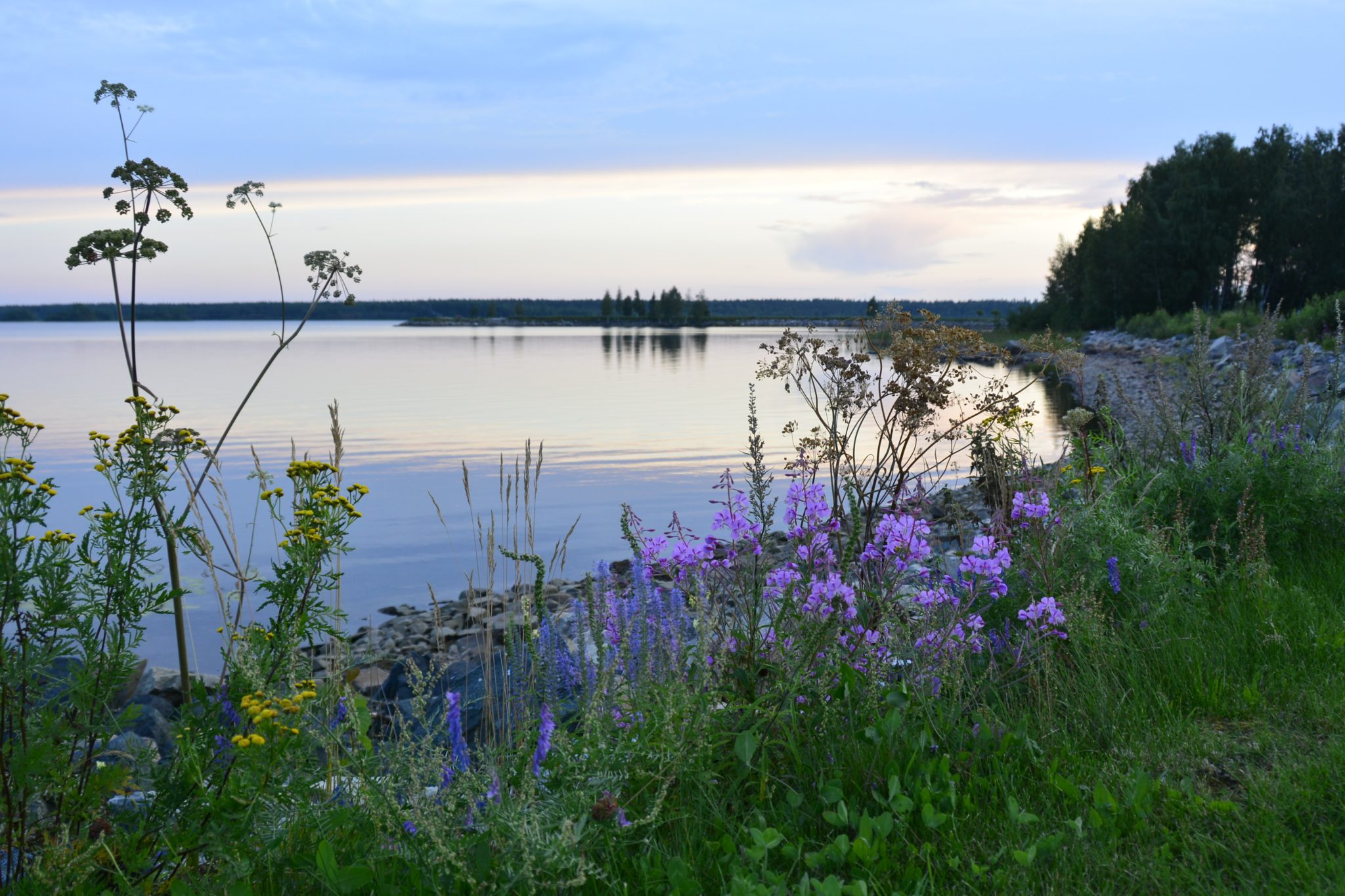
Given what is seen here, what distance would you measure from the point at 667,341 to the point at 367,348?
27.2m

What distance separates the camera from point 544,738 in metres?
3.05

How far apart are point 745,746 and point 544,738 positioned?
0.68 metres

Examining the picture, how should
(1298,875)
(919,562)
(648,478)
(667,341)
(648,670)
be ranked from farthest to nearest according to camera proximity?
(667,341) → (648,478) → (919,562) → (648,670) → (1298,875)

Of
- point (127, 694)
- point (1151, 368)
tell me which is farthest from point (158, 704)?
point (1151, 368)

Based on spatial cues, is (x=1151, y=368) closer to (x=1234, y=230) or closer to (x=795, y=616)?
(x=795, y=616)

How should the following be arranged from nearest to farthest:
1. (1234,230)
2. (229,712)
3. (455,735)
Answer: (229,712) < (455,735) < (1234,230)

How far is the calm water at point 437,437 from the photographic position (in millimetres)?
10523

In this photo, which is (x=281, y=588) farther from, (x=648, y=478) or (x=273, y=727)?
(x=648, y=478)

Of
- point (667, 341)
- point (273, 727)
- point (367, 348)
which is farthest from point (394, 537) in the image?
point (667, 341)

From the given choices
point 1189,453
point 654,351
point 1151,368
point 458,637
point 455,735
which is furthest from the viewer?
point 654,351

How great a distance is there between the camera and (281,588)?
2.76 m

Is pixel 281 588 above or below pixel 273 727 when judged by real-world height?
above

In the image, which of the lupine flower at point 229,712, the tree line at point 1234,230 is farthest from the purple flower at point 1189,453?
the tree line at point 1234,230

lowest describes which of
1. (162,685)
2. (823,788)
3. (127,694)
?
(162,685)
